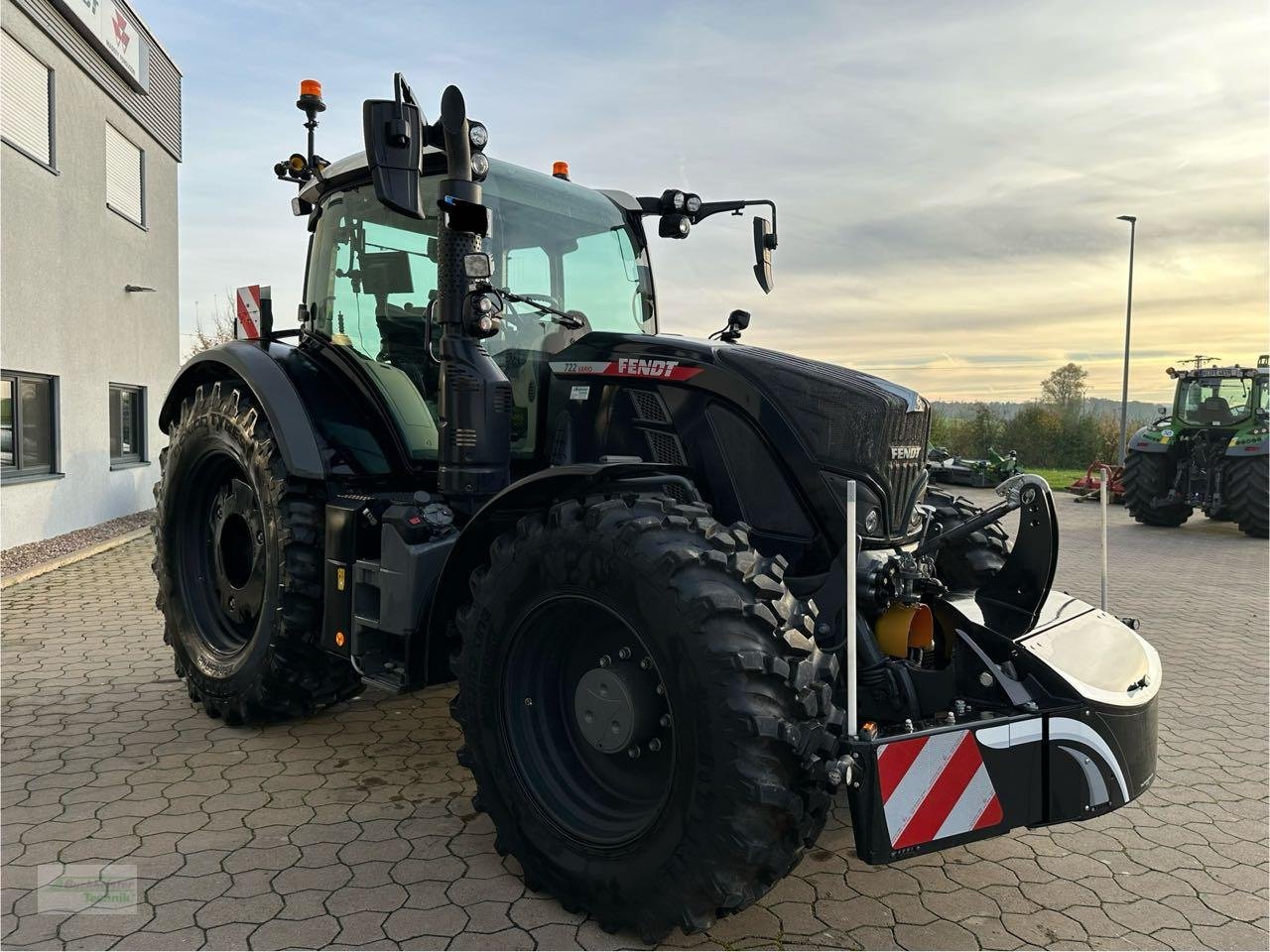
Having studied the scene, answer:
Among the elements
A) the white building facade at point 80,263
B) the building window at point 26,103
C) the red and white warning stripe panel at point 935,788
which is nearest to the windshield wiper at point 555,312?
the red and white warning stripe panel at point 935,788

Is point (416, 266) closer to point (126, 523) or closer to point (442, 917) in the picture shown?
point (442, 917)

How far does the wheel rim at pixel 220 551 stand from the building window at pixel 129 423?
9123 mm

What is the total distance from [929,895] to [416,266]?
3.21 m

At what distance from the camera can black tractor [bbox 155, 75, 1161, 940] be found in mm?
2641

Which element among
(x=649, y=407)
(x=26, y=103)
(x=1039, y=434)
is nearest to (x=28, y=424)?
(x=26, y=103)

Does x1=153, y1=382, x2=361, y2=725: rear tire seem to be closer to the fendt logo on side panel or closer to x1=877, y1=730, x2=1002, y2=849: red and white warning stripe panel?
the fendt logo on side panel

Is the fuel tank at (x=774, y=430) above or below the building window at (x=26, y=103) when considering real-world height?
below

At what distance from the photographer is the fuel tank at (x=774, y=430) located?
329 centimetres

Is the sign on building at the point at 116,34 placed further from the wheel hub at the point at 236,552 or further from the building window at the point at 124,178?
the wheel hub at the point at 236,552

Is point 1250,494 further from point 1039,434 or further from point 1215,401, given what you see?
point 1039,434

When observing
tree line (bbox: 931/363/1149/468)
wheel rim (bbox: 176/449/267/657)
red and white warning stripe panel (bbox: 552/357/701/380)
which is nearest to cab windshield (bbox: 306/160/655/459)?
red and white warning stripe panel (bbox: 552/357/701/380)

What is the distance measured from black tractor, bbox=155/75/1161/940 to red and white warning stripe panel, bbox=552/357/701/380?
2 cm

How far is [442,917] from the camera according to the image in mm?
2992

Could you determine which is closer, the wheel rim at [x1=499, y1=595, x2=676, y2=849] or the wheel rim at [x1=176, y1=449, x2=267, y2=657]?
the wheel rim at [x1=499, y1=595, x2=676, y2=849]
